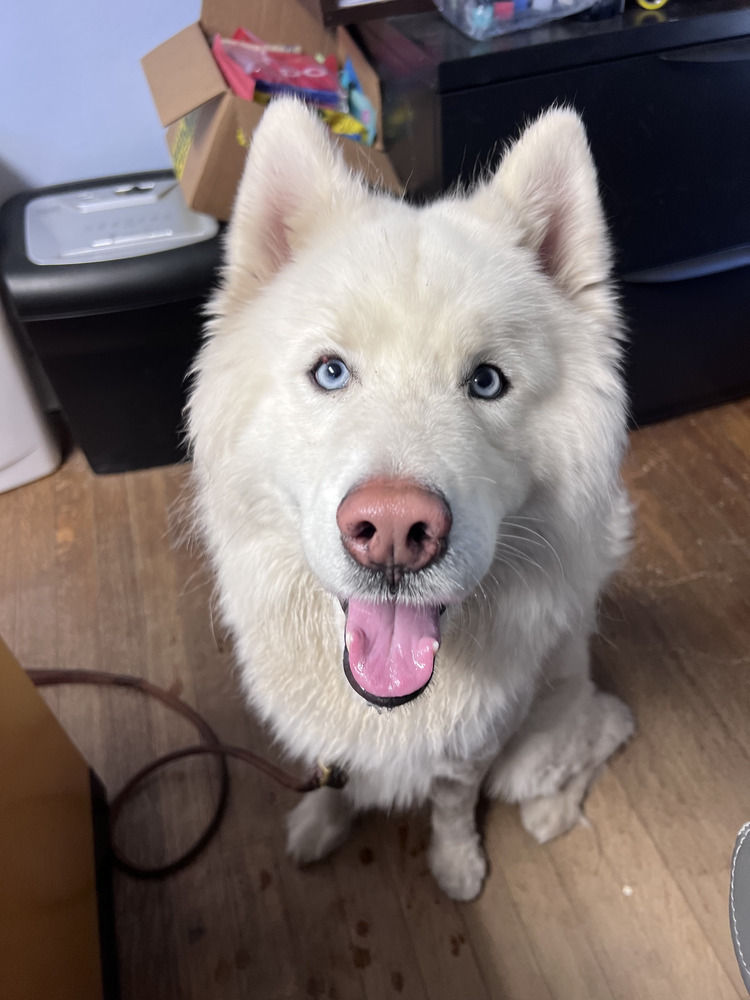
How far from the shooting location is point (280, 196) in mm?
1002

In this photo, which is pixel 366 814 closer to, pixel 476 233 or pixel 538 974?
pixel 538 974

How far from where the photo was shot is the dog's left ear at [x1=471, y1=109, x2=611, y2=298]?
939 mm

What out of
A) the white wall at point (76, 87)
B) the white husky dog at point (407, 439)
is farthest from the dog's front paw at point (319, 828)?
the white wall at point (76, 87)

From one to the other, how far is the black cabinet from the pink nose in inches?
49.7

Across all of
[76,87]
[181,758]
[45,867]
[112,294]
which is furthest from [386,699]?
[76,87]

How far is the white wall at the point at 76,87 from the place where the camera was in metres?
1.99

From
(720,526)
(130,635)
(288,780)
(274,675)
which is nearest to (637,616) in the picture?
(720,526)

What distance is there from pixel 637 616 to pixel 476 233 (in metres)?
1.30

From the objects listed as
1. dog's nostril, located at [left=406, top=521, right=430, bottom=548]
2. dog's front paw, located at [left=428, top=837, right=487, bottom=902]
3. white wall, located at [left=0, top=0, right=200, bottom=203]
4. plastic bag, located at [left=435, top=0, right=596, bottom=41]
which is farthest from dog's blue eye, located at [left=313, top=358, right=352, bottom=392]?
white wall, located at [left=0, top=0, right=200, bottom=203]

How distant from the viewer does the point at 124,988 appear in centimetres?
137

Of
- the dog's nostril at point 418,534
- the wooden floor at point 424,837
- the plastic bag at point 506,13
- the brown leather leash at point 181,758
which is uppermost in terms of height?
the plastic bag at point 506,13

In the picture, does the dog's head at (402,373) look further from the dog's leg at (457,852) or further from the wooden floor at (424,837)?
the wooden floor at (424,837)

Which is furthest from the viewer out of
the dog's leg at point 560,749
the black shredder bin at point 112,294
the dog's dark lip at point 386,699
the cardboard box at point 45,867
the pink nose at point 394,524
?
the black shredder bin at point 112,294

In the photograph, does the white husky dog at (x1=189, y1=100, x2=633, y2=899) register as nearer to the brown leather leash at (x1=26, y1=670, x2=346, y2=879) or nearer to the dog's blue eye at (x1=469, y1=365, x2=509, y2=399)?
the dog's blue eye at (x1=469, y1=365, x2=509, y2=399)
